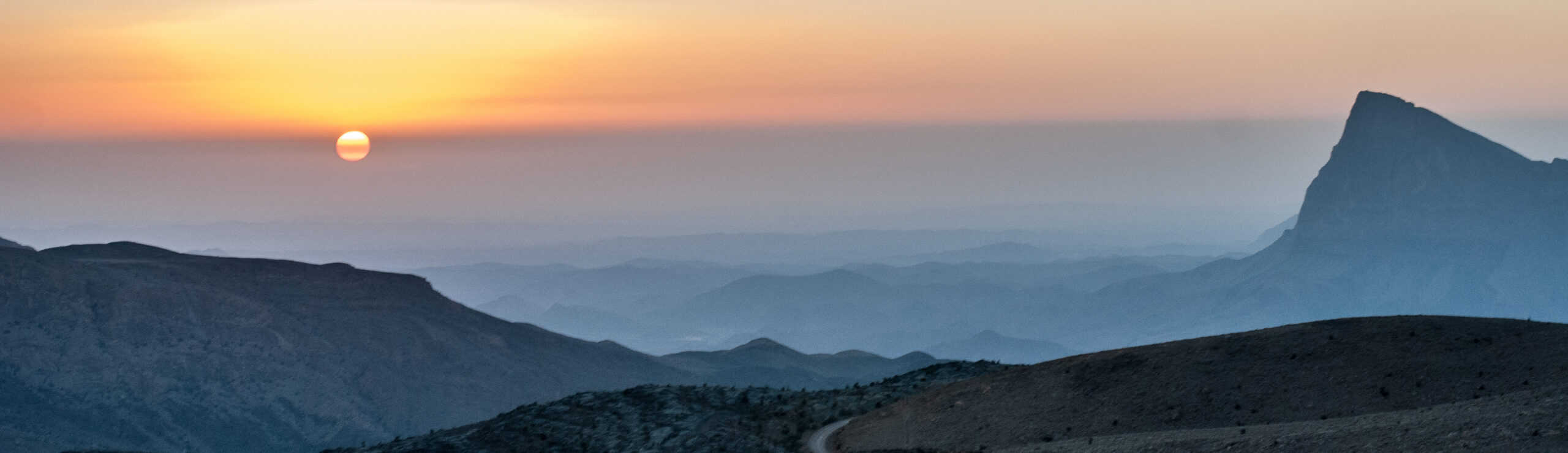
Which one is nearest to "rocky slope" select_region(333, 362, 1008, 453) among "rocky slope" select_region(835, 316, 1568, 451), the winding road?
the winding road

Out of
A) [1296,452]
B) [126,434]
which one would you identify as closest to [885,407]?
[1296,452]

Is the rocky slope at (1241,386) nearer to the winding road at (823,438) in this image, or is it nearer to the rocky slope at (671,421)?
the winding road at (823,438)

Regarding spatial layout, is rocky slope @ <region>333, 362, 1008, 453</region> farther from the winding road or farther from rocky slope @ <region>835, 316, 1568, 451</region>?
rocky slope @ <region>835, 316, 1568, 451</region>

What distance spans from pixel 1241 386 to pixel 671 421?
26.6 meters

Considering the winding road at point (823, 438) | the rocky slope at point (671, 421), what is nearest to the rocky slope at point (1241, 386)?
the winding road at point (823, 438)

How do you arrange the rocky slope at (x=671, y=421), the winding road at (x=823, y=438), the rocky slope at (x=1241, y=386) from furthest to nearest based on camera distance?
the rocky slope at (x=671, y=421), the winding road at (x=823, y=438), the rocky slope at (x=1241, y=386)

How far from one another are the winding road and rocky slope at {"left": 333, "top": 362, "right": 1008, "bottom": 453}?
19.9 inches

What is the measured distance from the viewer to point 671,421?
6494 cm

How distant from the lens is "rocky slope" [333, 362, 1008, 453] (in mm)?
61094

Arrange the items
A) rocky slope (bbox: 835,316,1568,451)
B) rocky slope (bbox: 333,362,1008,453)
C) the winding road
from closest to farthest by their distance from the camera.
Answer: rocky slope (bbox: 835,316,1568,451)
the winding road
rocky slope (bbox: 333,362,1008,453)

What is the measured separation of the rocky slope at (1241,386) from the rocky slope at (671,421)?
13.7 ft

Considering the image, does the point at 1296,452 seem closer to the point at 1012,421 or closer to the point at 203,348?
the point at 1012,421

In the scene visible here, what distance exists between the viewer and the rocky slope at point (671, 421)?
61.1 m

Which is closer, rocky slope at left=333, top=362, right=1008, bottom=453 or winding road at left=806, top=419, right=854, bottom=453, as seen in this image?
winding road at left=806, top=419, right=854, bottom=453
